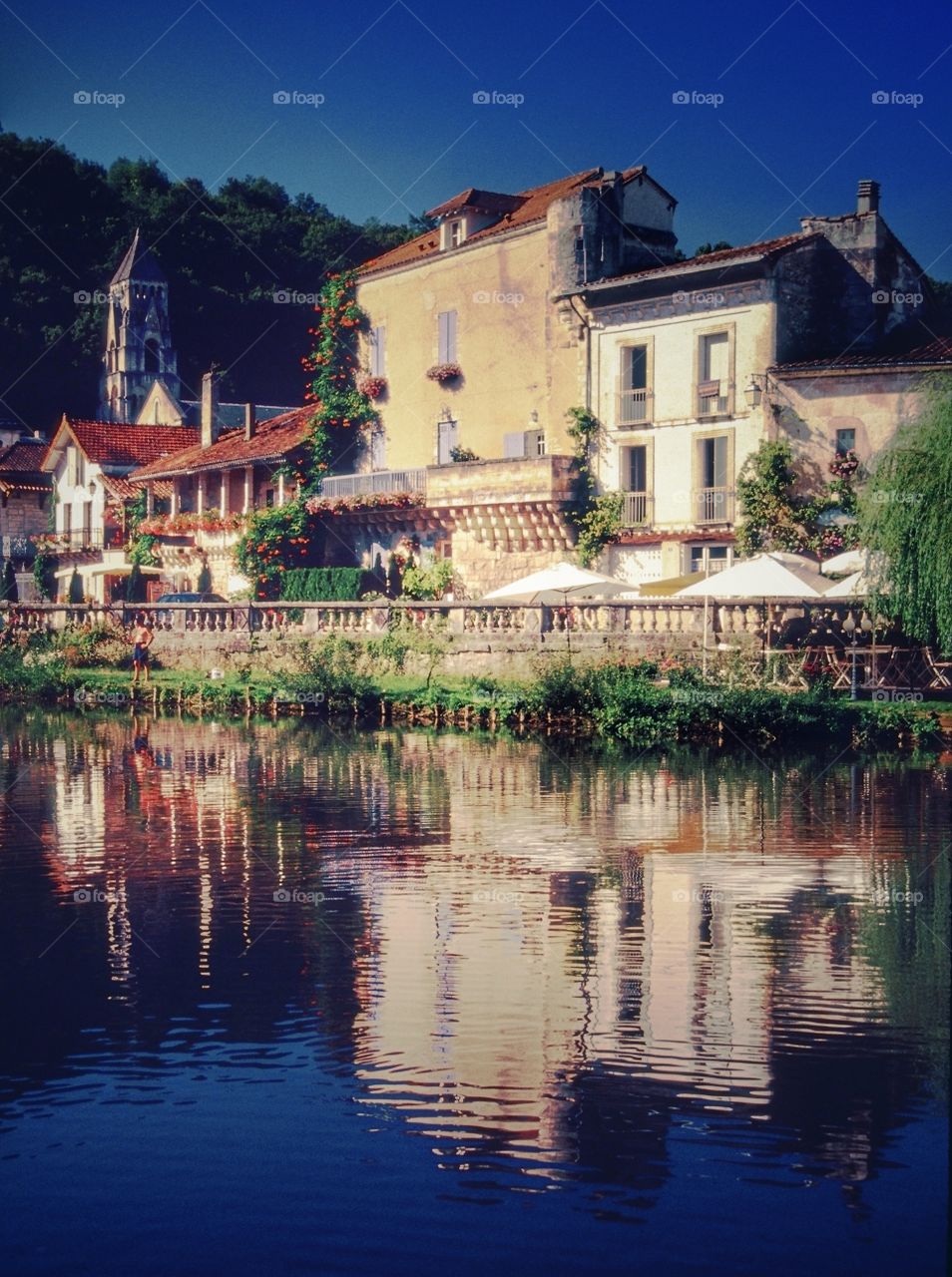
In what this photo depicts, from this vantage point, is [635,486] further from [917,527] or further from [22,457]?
[22,457]

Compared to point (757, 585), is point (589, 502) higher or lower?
higher

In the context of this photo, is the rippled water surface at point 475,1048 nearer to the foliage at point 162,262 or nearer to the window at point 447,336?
the window at point 447,336

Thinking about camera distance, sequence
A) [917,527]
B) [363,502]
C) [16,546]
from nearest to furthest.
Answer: [917,527] → [363,502] → [16,546]

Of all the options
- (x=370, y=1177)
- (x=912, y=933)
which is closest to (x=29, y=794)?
(x=912, y=933)

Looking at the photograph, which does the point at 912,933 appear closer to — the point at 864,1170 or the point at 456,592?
the point at 864,1170

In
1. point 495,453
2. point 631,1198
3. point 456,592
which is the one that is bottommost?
point 631,1198

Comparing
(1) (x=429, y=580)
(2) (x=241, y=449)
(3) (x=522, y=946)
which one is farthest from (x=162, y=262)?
(3) (x=522, y=946)

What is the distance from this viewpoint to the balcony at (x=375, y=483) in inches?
1953

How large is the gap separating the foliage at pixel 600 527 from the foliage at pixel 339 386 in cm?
1203

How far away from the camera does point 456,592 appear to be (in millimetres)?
48812

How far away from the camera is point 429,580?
49.0m

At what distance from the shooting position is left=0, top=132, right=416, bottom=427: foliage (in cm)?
8669

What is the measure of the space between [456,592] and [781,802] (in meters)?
28.5

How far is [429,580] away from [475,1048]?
39.3 metres
